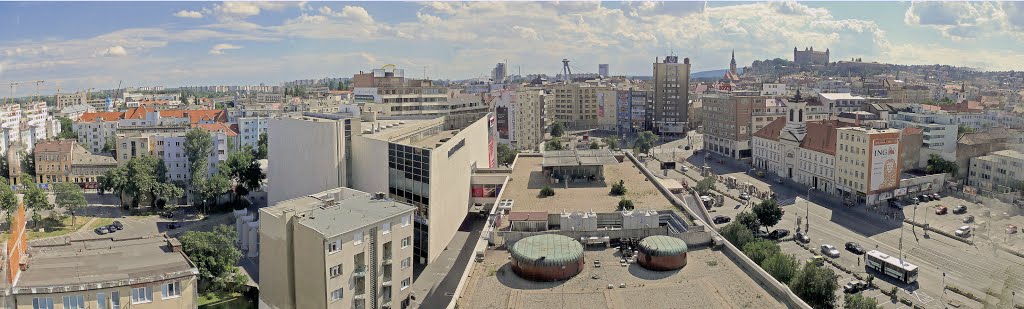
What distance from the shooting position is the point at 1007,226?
738 centimetres

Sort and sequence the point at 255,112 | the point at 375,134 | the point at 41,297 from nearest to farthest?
the point at 41,297 < the point at 375,134 < the point at 255,112

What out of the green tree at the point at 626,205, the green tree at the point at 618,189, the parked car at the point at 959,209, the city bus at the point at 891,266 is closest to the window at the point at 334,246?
the green tree at the point at 626,205

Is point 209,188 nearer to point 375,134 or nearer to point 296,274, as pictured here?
point 375,134

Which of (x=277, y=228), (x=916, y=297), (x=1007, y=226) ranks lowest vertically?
(x=916, y=297)

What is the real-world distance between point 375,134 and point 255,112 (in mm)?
28549

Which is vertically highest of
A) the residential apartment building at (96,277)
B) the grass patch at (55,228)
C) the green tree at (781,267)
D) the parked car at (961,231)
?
the residential apartment building at (96,277)

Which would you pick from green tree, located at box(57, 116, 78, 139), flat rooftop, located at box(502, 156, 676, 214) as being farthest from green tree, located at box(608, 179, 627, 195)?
green tree, located at box(57, 116, 78, 139)

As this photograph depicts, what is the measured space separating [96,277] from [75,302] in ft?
2.02

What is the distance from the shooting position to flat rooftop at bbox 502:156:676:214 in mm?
16812

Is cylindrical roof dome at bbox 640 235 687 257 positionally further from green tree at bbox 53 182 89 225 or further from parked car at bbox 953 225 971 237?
green tree at bbox 53 182 89 225

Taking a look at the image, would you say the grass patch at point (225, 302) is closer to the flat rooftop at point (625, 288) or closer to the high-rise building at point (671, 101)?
the flat rooftop at point (625, 288)

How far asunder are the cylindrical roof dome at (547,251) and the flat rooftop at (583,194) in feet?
13.8

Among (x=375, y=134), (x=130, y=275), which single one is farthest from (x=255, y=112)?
(x=130, y=275)

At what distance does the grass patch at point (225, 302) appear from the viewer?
1752 cm
